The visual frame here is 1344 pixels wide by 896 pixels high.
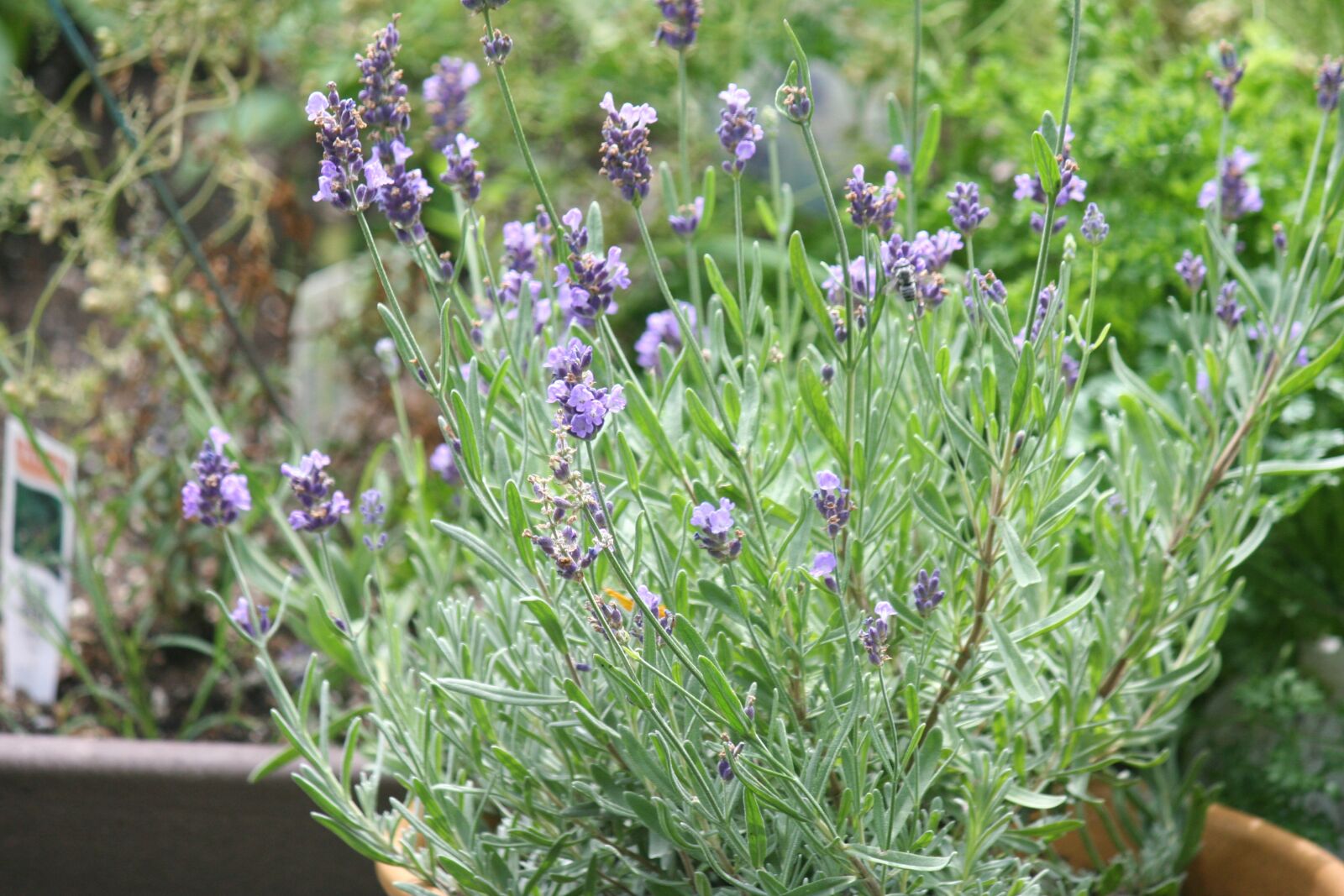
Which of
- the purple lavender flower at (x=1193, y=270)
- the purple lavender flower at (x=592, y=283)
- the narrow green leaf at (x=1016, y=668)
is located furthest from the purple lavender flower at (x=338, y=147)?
the purple lavender flower at (x=1193, y=270)

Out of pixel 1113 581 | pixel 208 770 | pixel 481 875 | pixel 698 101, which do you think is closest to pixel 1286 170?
pixel 1113 581

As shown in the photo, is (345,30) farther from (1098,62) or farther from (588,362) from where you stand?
(588,362)

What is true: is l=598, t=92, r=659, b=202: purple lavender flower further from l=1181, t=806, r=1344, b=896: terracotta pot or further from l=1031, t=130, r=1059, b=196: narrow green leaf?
l=1181, t=806, r=1344, b=896: terracotta pot

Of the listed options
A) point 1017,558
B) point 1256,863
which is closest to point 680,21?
point 1017,558

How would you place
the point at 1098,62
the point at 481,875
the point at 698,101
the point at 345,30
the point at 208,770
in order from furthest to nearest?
the point at 698,101 → the point at 345,30 → the point at 1098,62 → the point at 208,770 → the point at 481,875

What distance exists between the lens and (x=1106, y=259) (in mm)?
1416

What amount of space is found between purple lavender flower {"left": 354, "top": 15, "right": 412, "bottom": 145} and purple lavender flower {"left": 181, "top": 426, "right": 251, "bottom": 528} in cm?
26

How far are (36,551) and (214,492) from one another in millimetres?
634

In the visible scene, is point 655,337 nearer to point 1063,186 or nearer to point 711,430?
point 711,430

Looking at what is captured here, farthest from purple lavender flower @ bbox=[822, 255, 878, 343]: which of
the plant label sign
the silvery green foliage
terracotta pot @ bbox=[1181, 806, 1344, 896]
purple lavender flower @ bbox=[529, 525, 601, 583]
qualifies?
the plant label sign

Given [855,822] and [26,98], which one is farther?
[26,98]

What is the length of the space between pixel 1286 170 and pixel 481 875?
120cm

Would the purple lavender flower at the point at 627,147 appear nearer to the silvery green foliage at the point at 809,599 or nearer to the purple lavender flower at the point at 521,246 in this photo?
the silvery green foliage at the point at 809,599

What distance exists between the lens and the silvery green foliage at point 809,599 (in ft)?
2.42
